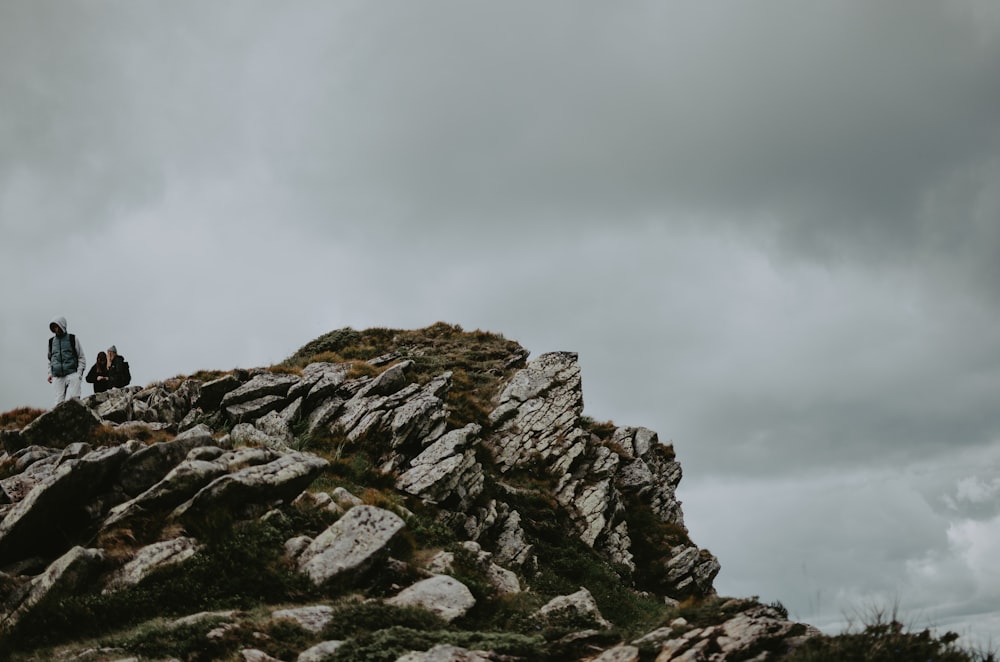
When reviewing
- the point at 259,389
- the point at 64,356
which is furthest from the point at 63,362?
the point at 259,389

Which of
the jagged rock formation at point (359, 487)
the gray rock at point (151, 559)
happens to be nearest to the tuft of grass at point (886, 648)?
the jagged rock formation at point (359, 487)

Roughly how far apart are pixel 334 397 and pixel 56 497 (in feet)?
39.9

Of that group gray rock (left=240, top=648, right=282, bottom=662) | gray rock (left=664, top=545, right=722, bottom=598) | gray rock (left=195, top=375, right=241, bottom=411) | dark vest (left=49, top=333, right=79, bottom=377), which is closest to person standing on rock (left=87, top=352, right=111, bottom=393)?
dark vest (left=49, top=333, right=79, bottom=377)

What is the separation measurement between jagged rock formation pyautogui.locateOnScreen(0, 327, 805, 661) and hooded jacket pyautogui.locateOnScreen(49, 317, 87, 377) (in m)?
1.66

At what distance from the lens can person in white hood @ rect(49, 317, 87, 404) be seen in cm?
2544

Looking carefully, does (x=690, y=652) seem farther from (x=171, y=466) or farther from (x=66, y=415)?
(x=66, y=415)

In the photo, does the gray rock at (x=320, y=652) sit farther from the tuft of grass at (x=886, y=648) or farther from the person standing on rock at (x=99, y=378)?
the person standing on rock at (x=99, y=378)

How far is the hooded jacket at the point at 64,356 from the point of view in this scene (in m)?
25.4

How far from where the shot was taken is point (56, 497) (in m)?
14.6

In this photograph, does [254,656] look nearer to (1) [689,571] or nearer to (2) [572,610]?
(2) [572,610]

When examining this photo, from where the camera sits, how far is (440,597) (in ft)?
45.9

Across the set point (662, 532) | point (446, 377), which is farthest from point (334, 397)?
point (662, 532)

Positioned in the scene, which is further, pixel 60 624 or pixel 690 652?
pixel 60 624

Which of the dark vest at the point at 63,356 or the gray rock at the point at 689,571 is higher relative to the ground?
the dark vest at the point at 63,356
